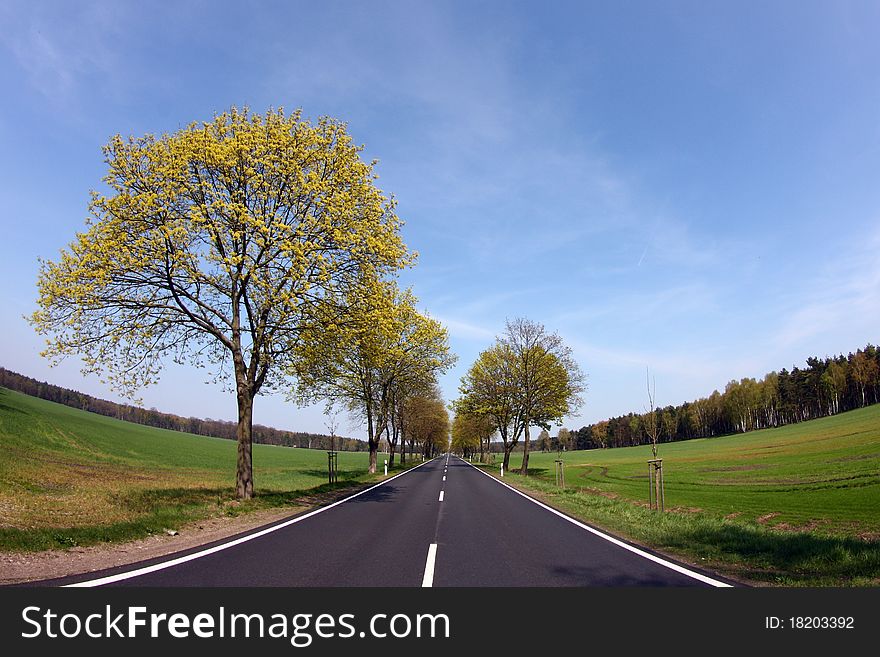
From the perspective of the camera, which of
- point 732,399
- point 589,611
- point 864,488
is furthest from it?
point 732,399

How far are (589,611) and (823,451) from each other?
2036 inches

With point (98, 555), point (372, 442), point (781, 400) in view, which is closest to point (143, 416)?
point (372, 442)

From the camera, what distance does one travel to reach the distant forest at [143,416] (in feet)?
368

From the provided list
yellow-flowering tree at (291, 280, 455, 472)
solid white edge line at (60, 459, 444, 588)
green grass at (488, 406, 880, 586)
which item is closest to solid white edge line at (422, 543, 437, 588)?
solid white edge line at (60, 459, 444, 588)

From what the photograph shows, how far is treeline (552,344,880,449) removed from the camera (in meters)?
97.7

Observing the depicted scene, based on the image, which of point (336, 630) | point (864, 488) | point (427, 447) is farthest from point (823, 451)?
point (427, 447)

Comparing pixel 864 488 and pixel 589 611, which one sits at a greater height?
pixel 589 611

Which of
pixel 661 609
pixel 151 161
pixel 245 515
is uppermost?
pixel 151 161

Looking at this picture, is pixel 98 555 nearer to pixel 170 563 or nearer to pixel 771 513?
pixel 170 563

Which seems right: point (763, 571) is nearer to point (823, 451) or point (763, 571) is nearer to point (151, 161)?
point (151, 161)

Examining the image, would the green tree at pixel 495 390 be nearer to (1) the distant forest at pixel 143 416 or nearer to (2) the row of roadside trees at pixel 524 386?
(2) the row of roadside trees at pixel 524 386

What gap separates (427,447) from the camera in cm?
9175

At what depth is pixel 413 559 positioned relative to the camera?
7.40 m

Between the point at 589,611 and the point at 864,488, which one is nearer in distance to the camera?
the point at 589,611
